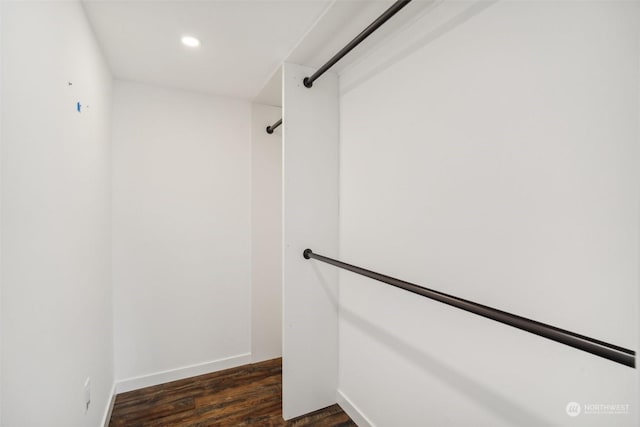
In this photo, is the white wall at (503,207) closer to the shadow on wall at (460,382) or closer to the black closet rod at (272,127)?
the shadow on wall at (460,382)

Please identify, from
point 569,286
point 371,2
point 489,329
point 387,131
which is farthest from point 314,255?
point 371,2

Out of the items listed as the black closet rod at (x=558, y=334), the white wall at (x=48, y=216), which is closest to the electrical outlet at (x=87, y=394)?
the white wall at (x=48, y=216)

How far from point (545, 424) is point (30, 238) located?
161 centimetres

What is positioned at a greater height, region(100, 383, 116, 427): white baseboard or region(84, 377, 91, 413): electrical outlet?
region(84, 377, 91, 413): electrical outlet

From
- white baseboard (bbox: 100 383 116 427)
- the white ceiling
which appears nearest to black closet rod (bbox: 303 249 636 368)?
the white ceiling

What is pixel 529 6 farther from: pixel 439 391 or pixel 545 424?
pixel 439 391

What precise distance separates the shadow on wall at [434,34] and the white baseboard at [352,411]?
1.93 meters

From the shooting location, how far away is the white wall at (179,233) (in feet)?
6.84

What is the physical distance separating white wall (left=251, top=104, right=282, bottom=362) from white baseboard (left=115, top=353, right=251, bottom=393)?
142mm

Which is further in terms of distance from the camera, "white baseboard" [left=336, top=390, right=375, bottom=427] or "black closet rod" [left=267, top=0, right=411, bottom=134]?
"white baseboard" [left=336, top=390, right=375, bottom=427]

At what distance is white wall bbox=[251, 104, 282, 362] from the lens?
2.48 m

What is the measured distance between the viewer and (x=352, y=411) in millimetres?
1778

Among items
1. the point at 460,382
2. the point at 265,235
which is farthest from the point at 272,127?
the point at 460,382

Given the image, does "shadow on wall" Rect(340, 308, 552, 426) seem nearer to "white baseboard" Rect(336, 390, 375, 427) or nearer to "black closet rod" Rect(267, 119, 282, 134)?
"white baseboard" Rect(336, 390, 375, 427)
